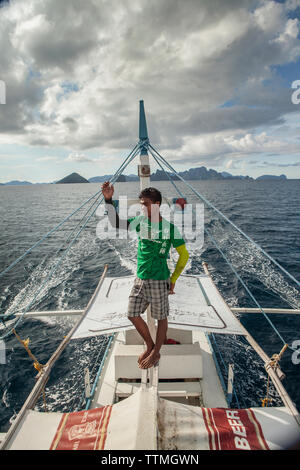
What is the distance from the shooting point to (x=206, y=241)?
32.4 meters

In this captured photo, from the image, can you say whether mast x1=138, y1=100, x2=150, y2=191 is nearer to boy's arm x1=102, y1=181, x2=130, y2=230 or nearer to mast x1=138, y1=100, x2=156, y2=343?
mast x1=138, y1=100, x2=156, y2=343

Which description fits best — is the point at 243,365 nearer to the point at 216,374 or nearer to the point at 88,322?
the point at 216,374

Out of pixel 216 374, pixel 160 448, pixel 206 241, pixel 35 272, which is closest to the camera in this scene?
pixel 160 448

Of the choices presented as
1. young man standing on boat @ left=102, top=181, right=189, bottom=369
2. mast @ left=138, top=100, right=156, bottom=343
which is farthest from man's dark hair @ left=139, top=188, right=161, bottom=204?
mast @ left=138, top=100, right=156, bottom=343

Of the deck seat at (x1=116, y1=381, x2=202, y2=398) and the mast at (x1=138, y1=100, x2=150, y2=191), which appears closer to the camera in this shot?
the mast at (x1=138, y1=100, x2=150, y2=191)

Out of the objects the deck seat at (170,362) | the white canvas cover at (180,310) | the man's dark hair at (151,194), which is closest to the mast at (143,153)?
the man's dark hair at (151,194)

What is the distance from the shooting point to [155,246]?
438 cm

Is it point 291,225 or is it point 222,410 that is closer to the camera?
point 222,410

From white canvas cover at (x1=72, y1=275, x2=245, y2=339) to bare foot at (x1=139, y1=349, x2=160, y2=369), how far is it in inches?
80.6

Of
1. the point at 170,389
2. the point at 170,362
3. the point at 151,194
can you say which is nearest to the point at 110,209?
the point at 151,194

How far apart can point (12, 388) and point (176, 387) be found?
860 centimetres

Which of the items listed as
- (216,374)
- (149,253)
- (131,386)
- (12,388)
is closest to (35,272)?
(12,388)

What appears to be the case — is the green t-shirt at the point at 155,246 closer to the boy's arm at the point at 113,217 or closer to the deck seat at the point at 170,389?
the boy's arm at the point at 113,217

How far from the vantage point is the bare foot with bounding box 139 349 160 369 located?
4.00m
